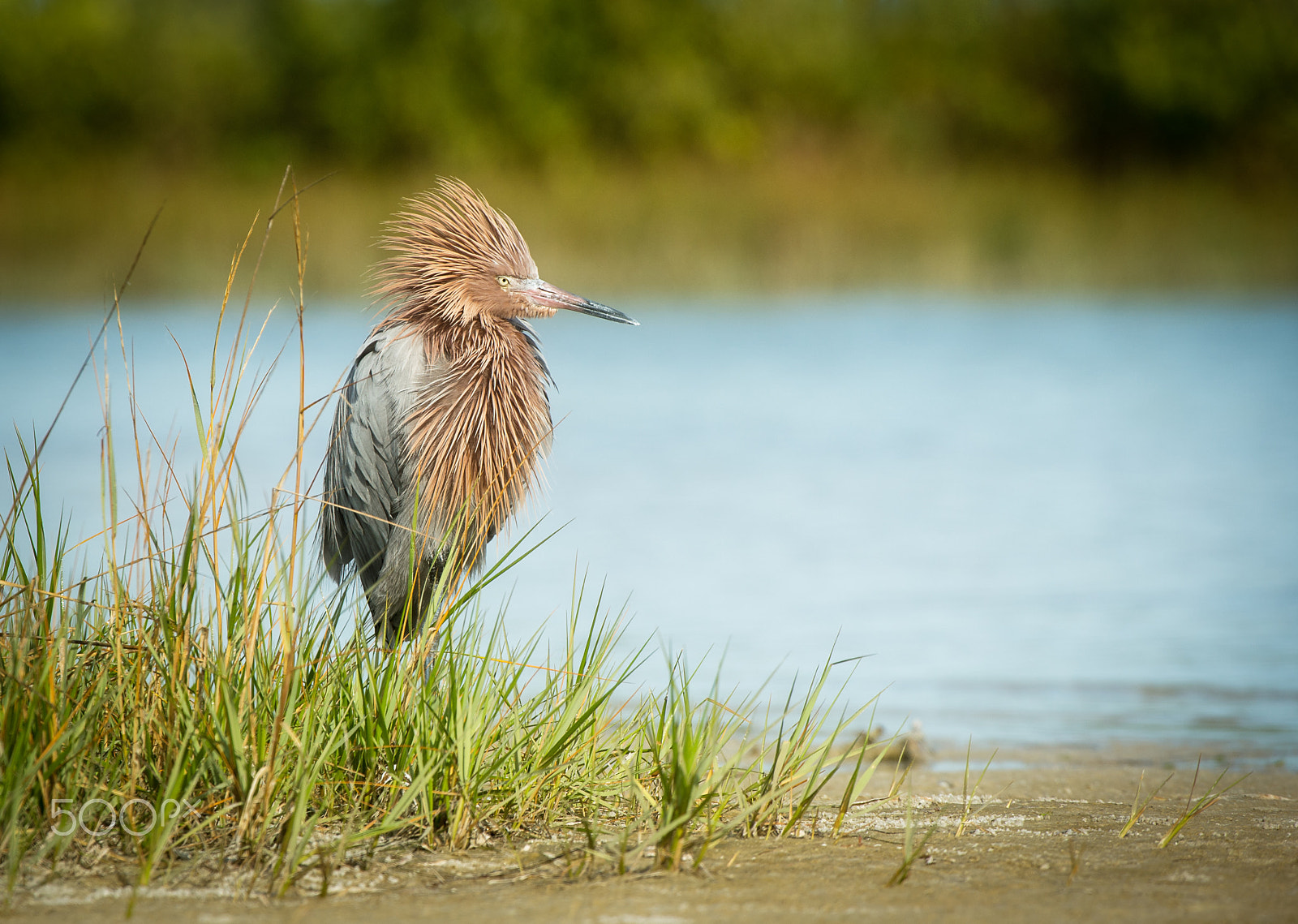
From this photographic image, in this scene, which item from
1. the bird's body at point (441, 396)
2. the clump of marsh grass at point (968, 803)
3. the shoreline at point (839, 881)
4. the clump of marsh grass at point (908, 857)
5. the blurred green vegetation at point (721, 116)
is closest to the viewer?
the shoreline at point (839, 881)

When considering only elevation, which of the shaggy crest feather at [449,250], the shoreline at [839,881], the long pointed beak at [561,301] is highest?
the shaggy crest feather at [449,250]

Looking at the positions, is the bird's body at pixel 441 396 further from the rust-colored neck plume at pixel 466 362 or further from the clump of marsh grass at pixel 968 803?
the clump of marsh grass at pixel 968 803

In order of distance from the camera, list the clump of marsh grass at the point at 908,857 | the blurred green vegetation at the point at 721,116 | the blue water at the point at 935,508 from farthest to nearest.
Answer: the blurred green vegetation at the point at 721,116 → the blue water at the point at 935,508 → the clump of marsh grass at the point at 908,857

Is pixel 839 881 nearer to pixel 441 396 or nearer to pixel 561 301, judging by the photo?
pixel 441 396

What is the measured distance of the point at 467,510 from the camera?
3807 millimetres

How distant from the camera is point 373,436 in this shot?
4.13 m

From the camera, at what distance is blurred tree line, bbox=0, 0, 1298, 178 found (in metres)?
41.6

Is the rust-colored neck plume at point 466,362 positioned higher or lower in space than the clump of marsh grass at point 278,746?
higher

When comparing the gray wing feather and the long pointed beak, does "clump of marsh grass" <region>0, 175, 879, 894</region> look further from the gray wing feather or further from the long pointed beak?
the long pointed beak

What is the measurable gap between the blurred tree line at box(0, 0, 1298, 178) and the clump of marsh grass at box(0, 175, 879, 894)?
38337 mm
